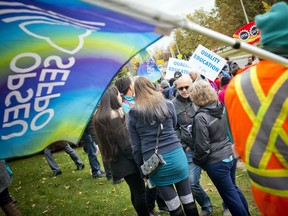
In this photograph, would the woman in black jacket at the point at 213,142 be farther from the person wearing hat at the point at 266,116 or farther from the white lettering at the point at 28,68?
the white lettering at the point at 28,68

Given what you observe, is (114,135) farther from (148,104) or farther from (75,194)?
(75,194)

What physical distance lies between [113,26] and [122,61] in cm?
20

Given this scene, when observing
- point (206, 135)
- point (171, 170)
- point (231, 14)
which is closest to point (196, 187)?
point (171, 170)

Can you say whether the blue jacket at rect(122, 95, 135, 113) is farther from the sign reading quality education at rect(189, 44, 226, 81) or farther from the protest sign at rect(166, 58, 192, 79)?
the protest sign at rect(166, 58, 192, 79)

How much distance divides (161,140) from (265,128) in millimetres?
1863

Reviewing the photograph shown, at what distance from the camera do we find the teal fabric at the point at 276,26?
1635mm

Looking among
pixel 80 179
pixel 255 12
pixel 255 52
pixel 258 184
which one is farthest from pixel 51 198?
pixel 255 12

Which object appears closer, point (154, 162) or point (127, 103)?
point (154, 162)

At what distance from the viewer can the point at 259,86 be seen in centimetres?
175

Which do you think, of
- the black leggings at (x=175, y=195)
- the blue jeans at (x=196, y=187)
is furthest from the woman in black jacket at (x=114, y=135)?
the blue jeans at (x=196, y=187)

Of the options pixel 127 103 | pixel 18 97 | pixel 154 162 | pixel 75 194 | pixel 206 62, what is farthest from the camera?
pixel 206 62

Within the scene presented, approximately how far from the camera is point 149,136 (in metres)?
3.54

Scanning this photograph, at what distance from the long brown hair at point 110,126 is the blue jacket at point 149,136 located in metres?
0.38

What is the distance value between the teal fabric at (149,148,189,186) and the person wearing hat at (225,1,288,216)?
1554 mm
